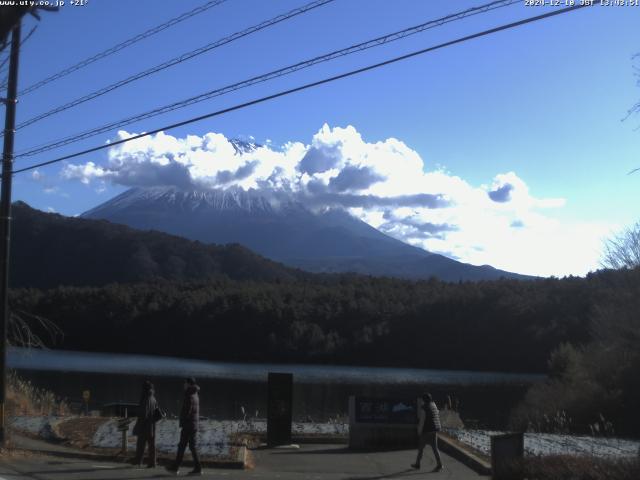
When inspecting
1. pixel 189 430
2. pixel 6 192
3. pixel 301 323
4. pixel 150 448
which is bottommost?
pixel 150 448

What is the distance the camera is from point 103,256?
157 metres

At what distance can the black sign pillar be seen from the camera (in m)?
17.6

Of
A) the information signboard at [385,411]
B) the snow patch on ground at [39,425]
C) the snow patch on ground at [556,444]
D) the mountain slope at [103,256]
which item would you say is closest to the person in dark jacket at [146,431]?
the snow patch on ground at [39,425]

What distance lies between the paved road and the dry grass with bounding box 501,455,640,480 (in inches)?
84.3

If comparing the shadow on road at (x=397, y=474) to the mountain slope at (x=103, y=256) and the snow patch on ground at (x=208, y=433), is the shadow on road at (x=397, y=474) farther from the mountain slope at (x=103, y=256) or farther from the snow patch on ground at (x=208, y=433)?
the mountain slope at (x=103, y=256)

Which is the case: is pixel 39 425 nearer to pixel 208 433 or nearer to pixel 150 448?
pixel 208 433

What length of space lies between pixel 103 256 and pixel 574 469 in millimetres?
152450

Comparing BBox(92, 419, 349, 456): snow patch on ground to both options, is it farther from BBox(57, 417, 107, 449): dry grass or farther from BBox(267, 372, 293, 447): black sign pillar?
BBox(267, 372, 293, 447): black sign pillar

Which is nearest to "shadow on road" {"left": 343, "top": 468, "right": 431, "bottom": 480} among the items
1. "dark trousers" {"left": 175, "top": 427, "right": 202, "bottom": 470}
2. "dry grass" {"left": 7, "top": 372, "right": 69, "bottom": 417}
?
"dark trousers" {"left": 175, "top": 427, "right": 202, "bottom": 470}

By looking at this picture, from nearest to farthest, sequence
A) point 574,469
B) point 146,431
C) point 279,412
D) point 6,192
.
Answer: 1. point 574,469
2. point 146,431
3. point 6,192
4. point 279,412

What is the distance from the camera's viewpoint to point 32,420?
64.7 ft

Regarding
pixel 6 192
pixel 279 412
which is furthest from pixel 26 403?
pixel 279 412

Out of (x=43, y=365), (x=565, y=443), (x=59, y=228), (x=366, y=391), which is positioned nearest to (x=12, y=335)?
(x=565, y=443)

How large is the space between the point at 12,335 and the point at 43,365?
4708cm
